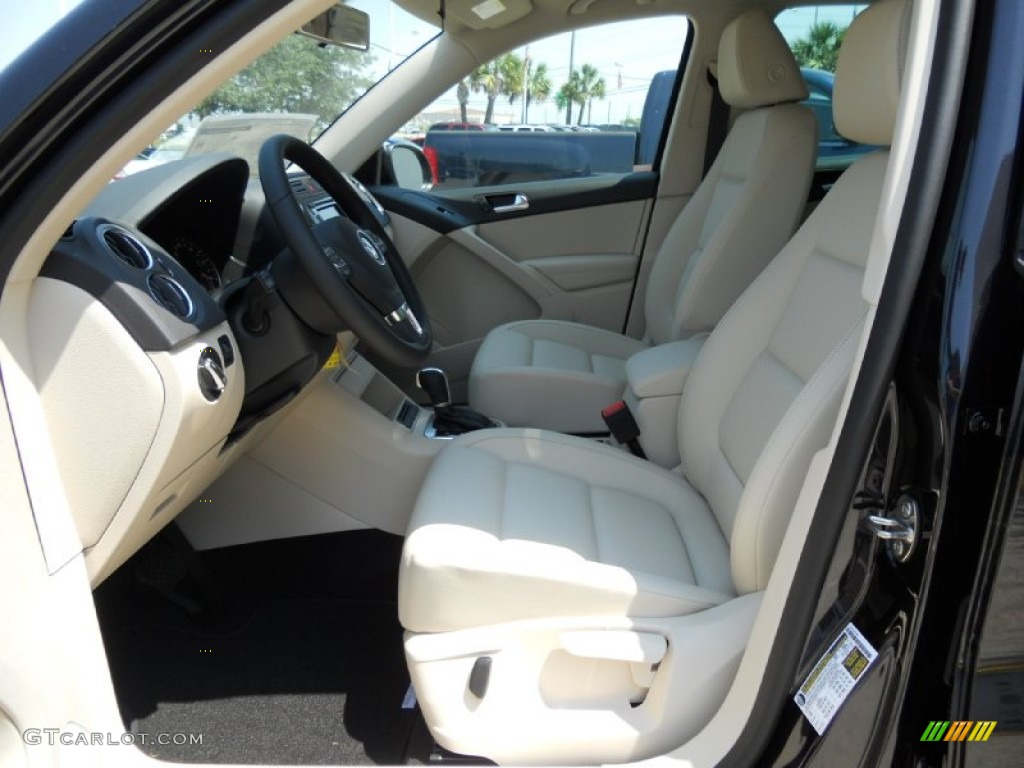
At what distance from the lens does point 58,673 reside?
1029 millimetres

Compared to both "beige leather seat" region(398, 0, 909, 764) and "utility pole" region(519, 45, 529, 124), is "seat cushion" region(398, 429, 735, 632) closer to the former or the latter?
"beige leather seat" region(398, 0, 909, 764)

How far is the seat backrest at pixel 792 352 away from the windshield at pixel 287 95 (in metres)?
0.80

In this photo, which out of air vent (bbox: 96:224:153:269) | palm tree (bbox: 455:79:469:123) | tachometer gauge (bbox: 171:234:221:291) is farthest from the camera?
palm tree (bbox: 455:79:469:123)

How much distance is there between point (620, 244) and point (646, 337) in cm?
42

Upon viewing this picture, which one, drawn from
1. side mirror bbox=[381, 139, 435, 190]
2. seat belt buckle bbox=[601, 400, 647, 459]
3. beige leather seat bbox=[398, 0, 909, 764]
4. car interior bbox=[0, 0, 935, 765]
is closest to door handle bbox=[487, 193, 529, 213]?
side mirror bbox=[381, 139, 435, 190]

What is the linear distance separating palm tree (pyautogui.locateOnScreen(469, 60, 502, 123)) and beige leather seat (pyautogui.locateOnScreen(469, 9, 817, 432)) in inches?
26.0

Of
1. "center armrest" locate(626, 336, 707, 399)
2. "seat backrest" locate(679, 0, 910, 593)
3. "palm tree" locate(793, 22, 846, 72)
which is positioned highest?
"palm tree" locate(793, 22, 846, 72)

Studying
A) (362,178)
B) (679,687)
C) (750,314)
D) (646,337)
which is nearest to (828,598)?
(679,687)

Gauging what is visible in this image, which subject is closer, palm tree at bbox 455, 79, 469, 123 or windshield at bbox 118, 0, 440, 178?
windshield at bbox 118, 0, 440, 178

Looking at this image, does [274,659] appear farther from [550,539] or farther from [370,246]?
[370,246]

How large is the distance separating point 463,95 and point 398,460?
52.0 inches

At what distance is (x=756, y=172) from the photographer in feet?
7.65

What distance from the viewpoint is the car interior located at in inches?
41.1

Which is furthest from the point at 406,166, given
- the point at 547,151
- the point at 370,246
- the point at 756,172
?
the point at 370,246
